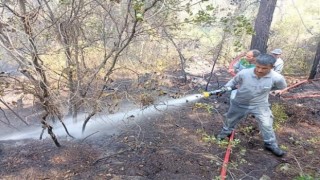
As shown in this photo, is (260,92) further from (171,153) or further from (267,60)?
(171,153)

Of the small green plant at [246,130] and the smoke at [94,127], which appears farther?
the smoke at [94,127]

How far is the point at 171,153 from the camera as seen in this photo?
191 inches

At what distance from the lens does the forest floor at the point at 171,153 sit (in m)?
4.31

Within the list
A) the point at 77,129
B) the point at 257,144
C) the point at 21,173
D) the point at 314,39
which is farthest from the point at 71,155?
the point at 314,39

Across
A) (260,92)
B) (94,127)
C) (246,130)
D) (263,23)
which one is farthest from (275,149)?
(263,23)

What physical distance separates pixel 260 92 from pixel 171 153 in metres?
1.68

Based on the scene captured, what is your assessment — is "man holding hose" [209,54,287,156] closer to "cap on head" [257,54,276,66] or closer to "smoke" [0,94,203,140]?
"cap on head" [257,54,276,66]

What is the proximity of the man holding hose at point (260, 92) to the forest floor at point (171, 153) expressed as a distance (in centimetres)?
40

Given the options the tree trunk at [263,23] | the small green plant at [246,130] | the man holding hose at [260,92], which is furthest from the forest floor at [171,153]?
the tree trunk at [263,23]

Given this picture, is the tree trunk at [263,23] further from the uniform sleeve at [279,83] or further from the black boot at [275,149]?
the black boot at [275,149]

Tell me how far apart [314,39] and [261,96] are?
1062cm

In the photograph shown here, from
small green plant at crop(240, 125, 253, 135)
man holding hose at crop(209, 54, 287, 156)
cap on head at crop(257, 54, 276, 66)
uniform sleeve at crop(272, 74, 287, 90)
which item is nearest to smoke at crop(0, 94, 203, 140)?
small green plant at crop(240, 125, 253, 135)

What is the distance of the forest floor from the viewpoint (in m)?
4.31

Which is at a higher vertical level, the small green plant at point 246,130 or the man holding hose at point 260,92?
the man holding hose at point 260,92
